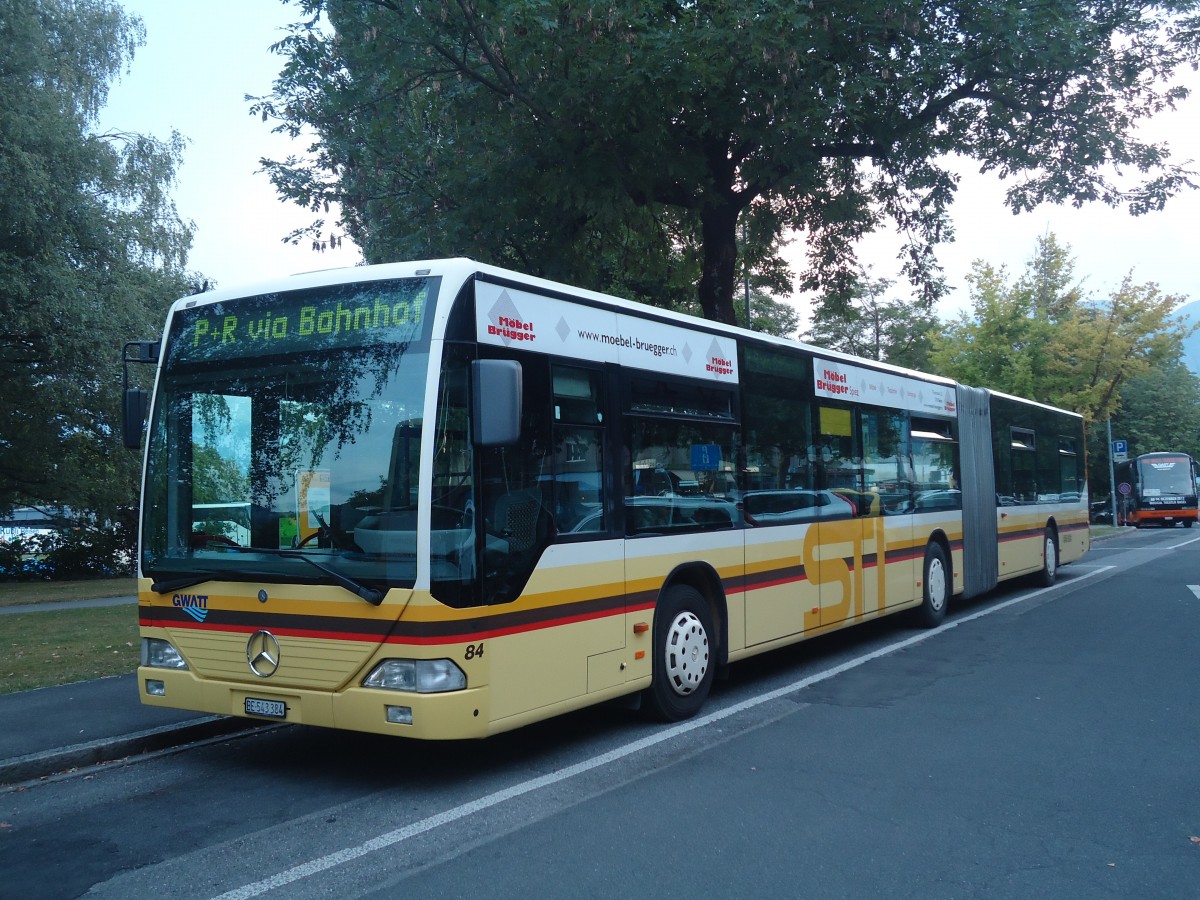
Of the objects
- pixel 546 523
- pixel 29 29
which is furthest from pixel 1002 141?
pixel 29 29

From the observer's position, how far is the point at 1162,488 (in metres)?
50.7

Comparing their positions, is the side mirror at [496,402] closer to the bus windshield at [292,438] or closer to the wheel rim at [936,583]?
the bus windshield at [292,438]

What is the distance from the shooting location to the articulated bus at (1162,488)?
50.0 meters

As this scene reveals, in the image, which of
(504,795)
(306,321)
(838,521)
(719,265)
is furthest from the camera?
(719,265)

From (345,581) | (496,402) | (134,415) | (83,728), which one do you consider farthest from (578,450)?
(83,728)

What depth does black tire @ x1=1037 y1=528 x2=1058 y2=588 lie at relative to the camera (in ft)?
57.7

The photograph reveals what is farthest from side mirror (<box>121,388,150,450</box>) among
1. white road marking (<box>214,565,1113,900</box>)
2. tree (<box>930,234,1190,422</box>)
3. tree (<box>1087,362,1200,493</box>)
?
tree (<box>1087,362,1200,493</box>)

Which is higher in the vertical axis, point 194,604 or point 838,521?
point 838,521

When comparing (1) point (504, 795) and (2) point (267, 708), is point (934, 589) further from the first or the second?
(2) point (267, 708)

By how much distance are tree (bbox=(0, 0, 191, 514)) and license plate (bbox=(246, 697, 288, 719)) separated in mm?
15761

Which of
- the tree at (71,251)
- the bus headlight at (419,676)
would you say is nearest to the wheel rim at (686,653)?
the bus headlight at (419,676)

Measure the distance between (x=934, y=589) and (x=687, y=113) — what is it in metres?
6.74

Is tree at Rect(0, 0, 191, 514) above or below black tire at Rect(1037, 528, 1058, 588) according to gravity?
above

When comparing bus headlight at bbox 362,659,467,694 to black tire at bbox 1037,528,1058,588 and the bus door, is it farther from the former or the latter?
black tire at bbox 1037,528,1058,588
